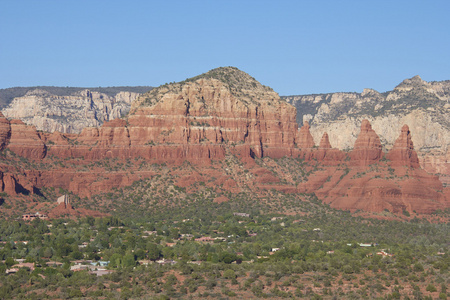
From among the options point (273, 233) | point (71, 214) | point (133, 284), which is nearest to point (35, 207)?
point (71, 214)

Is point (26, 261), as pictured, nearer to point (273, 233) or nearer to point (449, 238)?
point (273, 233)

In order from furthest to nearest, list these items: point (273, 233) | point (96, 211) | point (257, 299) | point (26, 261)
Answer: point (96, 211), point (273, 233), point (26, 261), point (257, 299)

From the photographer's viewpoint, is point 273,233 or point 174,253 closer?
point 174,253

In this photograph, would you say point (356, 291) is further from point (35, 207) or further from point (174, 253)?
point (35, 207)

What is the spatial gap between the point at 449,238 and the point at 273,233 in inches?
1225

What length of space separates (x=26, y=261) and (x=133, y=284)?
27.7 metres

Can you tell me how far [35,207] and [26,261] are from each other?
4820cm

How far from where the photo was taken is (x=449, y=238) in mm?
182375

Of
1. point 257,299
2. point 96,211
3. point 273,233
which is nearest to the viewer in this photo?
point 257,299

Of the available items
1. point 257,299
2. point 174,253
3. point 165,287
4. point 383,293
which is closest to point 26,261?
point 174,253

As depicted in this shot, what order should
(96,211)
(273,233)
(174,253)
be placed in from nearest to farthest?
(174,253) → (273,233) → (96,211)

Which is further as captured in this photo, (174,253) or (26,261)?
(174,253)

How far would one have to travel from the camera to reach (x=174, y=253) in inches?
5974

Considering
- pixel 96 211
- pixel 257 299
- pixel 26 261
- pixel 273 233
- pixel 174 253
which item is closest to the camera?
pixel 257 299
